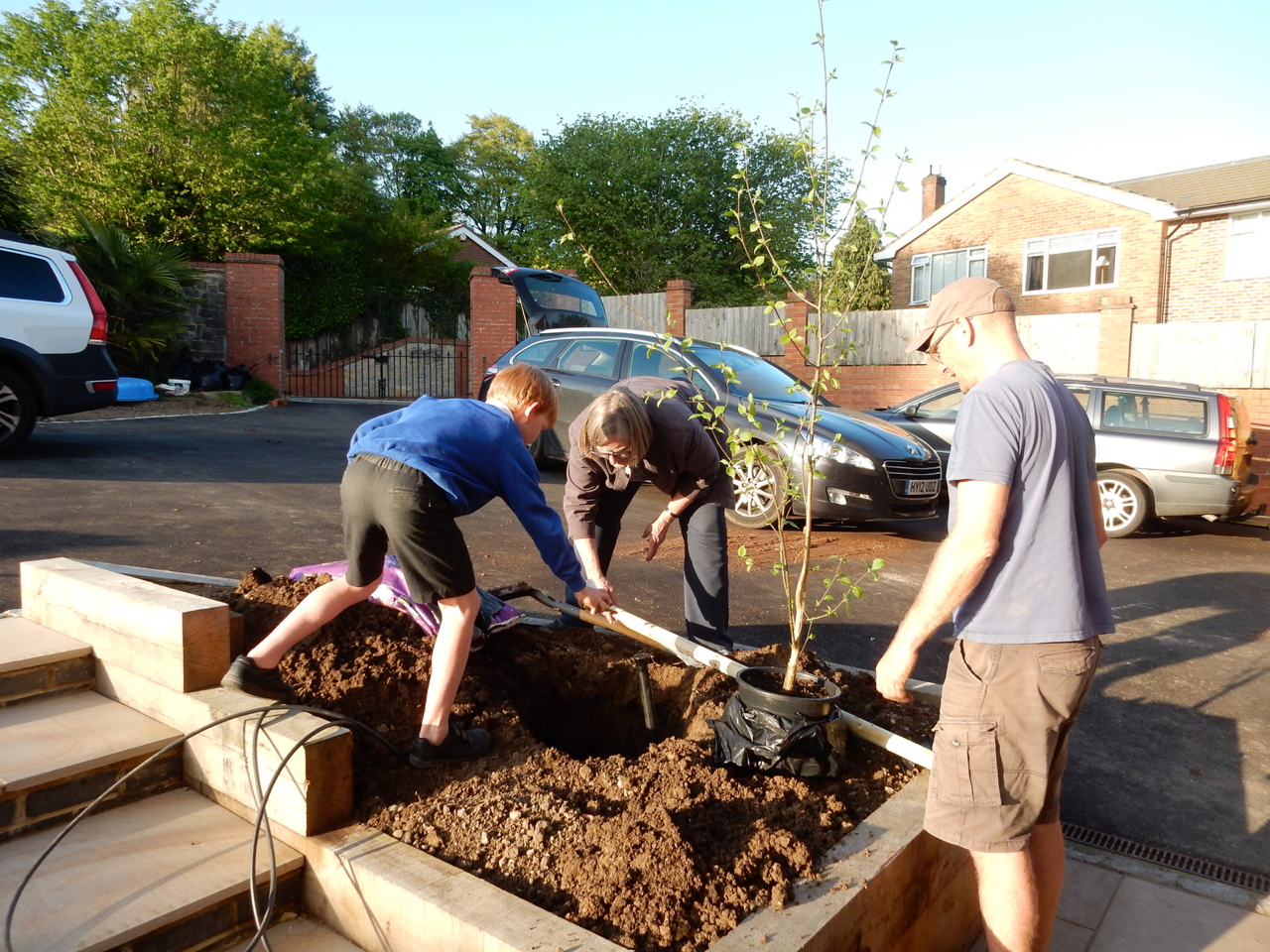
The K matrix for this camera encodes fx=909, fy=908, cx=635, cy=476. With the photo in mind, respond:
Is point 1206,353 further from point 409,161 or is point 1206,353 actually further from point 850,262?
point 409,161

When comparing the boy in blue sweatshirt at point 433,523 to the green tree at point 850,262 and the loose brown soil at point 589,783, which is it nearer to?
the loose brown soil at point 589,783

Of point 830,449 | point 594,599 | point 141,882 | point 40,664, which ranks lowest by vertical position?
point 141,882

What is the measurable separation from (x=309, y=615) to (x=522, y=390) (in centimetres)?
109

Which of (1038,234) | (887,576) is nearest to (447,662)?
(887,576)

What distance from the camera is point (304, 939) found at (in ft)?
7.99

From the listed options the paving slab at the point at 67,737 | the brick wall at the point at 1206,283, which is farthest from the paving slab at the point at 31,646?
the brick wall at the point at 1206,283

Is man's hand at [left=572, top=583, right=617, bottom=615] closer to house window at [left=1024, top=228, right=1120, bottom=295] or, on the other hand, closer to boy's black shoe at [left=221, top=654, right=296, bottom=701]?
boy's black shoe at [left=221, top=654, right=296, bottom=701]

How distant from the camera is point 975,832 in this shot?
88.7 inches

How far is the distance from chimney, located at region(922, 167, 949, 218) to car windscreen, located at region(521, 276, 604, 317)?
23253 millimetres

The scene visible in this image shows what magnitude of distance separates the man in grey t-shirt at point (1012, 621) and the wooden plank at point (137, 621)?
223cm

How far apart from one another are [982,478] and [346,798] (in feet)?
6.48

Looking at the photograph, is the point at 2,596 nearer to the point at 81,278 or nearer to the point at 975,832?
the point at 975,832

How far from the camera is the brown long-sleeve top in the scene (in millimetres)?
4457

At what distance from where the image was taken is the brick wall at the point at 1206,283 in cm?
2323
